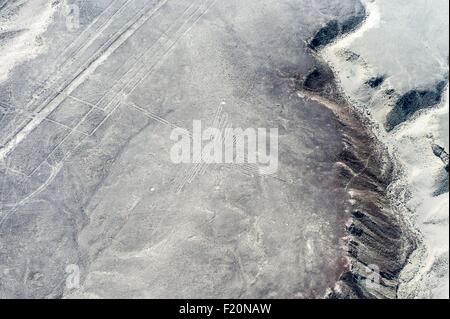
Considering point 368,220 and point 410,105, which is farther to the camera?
point 410,105

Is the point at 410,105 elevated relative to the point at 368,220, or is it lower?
elevated

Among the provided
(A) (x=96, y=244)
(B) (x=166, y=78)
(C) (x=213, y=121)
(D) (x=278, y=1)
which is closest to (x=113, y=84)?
(B) (x=166, y=78)

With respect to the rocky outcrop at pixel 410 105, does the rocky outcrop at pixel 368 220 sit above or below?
below

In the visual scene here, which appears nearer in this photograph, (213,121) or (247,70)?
(213,121)

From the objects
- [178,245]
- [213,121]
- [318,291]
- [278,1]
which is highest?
[278,1]

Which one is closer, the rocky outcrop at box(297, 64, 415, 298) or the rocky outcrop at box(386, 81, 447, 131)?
the rocky outcrop at box(297, 64, 415, 298)

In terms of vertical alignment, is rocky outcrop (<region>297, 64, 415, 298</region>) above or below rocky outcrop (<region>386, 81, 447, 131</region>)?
below

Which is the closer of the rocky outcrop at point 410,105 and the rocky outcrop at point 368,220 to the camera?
the rocky outcrop at point 368,220

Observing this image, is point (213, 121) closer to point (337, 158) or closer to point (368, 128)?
point (337, 158)

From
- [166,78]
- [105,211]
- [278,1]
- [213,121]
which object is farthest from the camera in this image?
[278,1]
